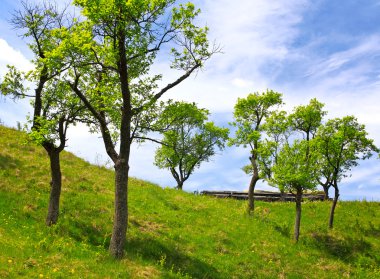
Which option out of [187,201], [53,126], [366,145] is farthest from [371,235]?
[53,126]

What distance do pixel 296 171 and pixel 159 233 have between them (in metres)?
13.8

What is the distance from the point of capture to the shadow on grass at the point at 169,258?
21.8 meters

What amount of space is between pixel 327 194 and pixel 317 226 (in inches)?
696

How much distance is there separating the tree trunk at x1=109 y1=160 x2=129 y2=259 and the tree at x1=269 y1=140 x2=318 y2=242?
16.9 m

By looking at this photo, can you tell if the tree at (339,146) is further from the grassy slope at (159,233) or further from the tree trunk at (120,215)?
the tree trunk at (120,215)

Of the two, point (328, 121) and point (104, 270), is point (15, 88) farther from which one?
point (328, 121)

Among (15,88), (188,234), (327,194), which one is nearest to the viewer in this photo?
(15,88)

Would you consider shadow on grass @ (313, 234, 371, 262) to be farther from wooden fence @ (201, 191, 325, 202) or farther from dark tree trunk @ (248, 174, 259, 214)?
wooden fence @ (201, 191, 325, 202)

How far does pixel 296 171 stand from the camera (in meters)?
33.8

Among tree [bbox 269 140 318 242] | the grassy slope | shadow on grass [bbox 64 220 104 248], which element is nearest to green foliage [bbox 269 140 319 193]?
Result: tree [bbox 269 140 318 242]

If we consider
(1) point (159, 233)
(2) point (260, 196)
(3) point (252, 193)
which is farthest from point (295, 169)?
(2) point (260, 196)

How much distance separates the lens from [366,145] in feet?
125

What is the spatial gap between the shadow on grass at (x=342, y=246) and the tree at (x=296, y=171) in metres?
2.47

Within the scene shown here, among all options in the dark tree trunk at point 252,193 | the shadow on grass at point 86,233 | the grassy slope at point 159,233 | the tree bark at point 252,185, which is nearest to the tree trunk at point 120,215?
the grassy slope at point 159,233
